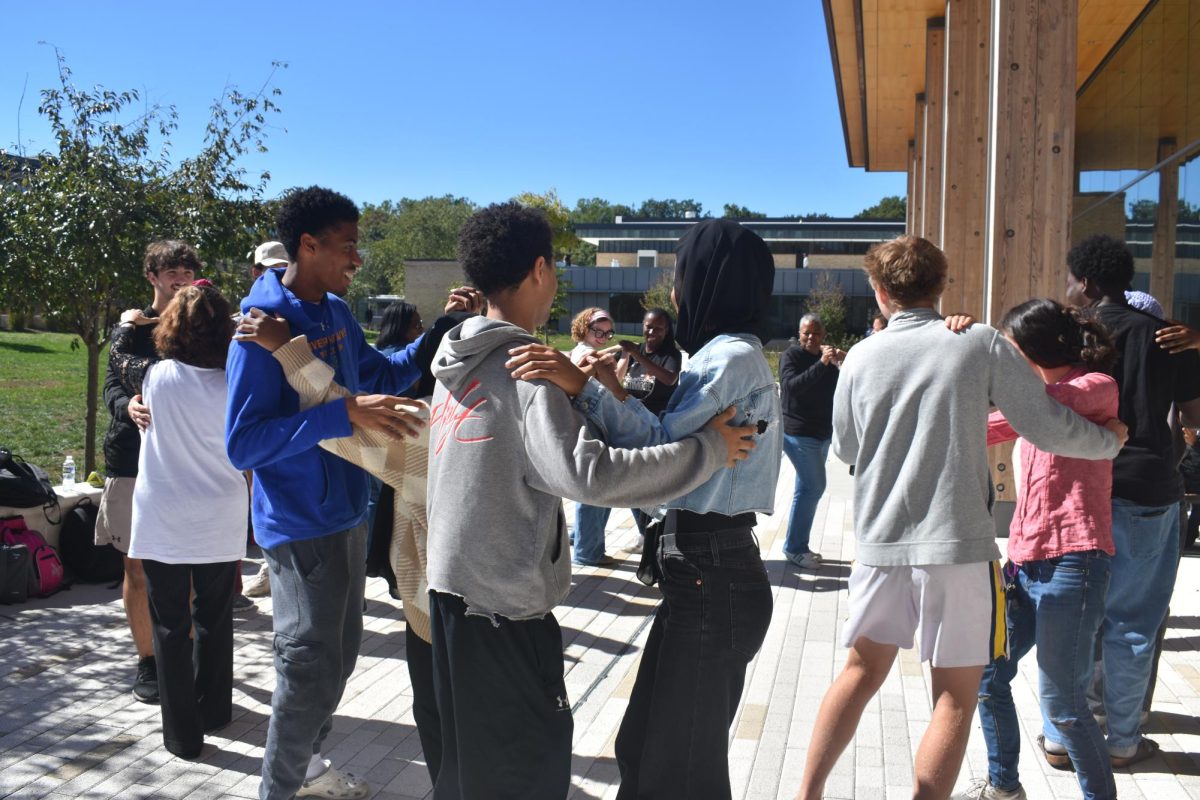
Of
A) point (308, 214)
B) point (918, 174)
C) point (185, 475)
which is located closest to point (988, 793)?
point (308, 214)

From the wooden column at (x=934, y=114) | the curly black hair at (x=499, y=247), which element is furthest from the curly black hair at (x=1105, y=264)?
the wooden column at (x=934, y=114)

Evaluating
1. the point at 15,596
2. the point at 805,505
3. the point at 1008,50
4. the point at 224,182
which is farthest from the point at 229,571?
the point at 224,182

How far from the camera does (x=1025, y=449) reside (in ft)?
12.5

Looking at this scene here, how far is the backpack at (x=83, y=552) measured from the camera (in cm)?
695

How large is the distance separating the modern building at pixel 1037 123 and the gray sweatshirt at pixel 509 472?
194 inches

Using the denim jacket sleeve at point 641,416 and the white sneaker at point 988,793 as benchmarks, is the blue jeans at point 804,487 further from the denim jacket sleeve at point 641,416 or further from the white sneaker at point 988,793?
the denim jacket sleeve at point 641,416

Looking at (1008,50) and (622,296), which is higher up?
(622,296)

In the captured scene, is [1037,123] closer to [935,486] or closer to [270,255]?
[935,486]

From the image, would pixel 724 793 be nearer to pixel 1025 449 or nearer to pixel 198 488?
pixel 1025 449

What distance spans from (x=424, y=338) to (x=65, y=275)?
6245 mm

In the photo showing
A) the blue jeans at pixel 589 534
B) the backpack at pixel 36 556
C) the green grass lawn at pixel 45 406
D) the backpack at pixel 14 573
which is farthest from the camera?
the green grass lawn at pixel 45 406

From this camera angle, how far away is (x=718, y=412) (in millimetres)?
2607

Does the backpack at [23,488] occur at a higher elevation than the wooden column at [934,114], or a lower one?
lower

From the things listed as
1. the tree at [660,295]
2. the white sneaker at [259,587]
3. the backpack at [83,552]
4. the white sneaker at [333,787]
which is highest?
the tree at [660,295]
